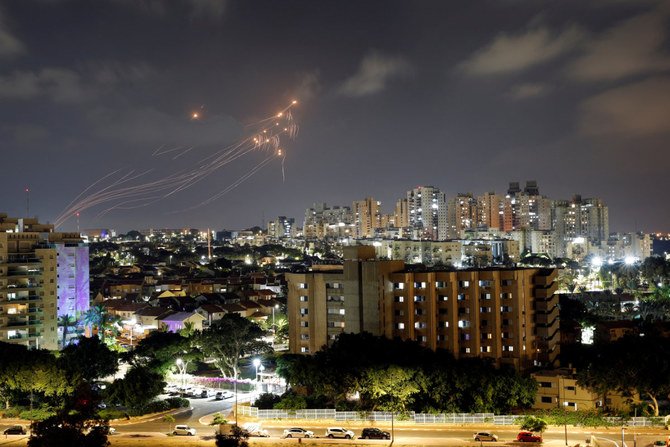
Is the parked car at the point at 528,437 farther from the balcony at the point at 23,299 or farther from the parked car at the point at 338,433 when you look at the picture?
the balcony at the point at 23,299

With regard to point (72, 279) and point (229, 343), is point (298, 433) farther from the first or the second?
point (72, 279)

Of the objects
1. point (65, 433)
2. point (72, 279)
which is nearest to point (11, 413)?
point (65, 433)

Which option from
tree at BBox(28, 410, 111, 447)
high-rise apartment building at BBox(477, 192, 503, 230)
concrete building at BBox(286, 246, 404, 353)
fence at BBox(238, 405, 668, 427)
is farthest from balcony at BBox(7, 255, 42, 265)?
high-rise apartment building at BBox(477, 192, 503, 230)

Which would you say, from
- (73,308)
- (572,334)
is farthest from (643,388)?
(73,308)

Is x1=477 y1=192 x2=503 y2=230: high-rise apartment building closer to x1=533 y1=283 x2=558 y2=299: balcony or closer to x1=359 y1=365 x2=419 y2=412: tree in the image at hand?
x1=533 y1=283 x2=558 y2=299: balcony

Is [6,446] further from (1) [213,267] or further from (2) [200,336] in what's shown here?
(1) [213,267]

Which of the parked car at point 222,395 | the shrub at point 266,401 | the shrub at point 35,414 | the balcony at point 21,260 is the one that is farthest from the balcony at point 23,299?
the shrub at point 266,401
